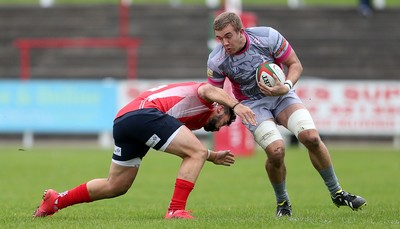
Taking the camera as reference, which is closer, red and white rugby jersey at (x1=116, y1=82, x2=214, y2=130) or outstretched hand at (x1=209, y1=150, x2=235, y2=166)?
red and white rugby jersey at (x1=116, y1=82, x2=214, y2=130)

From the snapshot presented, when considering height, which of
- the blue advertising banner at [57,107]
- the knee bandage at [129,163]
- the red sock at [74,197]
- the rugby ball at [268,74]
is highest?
the rugby ball at [268,74]

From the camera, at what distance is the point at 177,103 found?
959 centimetres

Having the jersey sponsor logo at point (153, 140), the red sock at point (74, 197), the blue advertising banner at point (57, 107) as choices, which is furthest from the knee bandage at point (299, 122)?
the blue advertising banner at point (57, 107)

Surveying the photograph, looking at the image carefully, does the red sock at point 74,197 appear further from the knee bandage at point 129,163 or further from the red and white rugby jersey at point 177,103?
the red and white rugby jersey at point 177,103

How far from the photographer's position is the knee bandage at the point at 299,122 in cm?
997

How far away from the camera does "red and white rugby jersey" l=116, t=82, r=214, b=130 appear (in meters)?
9.55

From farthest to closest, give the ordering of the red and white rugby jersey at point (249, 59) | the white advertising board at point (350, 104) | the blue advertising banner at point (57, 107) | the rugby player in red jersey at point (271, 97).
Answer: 1. the blue advertising banner at point (57, 107)
2. the white advertising board at point (350, 104)
3. the red and white rugby jersey at point (249, 59)
4. the rugby player in red jersey at point (271, 97)

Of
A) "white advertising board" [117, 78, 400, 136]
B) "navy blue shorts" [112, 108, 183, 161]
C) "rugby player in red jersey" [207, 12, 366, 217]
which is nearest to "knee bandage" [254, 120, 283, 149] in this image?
"rugby player in red jersey" [207, 12, 366, 217]

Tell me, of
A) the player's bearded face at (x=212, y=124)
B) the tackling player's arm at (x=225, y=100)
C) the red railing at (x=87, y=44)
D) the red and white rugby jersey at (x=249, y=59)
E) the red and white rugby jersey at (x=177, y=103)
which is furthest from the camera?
the red railing at (x=87, y=44)

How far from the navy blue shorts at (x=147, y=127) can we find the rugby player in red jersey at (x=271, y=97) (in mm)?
956

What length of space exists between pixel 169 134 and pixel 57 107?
654 inches

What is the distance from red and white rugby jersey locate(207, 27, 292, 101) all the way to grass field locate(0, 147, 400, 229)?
1.43 meters

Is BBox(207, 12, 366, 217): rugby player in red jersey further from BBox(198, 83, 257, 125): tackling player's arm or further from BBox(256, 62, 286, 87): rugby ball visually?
BBox(198, 83, 257, 125): tackling player's arm

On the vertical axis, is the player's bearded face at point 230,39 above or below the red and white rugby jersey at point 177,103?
above
